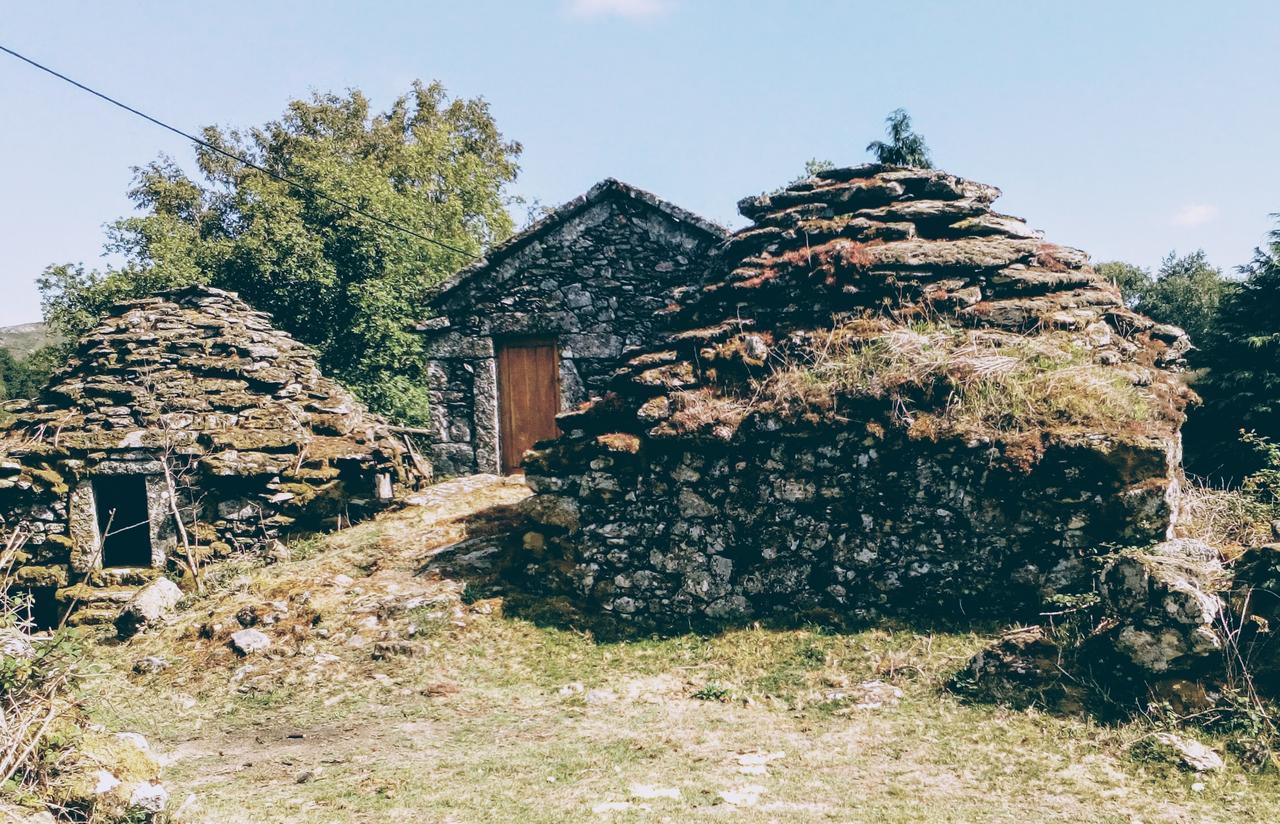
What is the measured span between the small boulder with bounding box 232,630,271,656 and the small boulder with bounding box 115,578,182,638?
1.63 metres

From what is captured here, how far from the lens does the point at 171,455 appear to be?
10844 millimetres

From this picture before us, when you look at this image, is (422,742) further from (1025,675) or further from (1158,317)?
(1158,317)

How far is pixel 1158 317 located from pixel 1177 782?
2794cm

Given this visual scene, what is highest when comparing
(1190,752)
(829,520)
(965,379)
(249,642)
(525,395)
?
(525,395)

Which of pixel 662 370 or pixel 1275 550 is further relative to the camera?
pixel 662 370

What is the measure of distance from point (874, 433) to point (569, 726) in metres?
3.66

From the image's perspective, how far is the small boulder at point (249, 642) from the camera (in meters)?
8.11

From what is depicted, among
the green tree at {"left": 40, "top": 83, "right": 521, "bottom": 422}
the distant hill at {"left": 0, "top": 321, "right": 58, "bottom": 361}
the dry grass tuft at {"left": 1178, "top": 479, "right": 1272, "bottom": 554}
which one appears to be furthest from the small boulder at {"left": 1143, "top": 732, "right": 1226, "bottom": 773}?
the distant hill at {"left": 0, "top": 321, "right": 58, "bottom": 361}

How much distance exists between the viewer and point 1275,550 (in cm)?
557

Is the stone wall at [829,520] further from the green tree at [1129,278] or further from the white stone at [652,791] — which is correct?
the green tree at [1129,278]

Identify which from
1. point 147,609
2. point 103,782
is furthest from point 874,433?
point 147,609

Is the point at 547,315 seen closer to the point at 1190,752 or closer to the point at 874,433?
the point at 874,433

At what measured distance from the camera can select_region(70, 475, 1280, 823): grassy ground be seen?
191 inches

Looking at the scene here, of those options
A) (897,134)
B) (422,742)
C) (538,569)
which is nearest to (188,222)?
(897,134)
